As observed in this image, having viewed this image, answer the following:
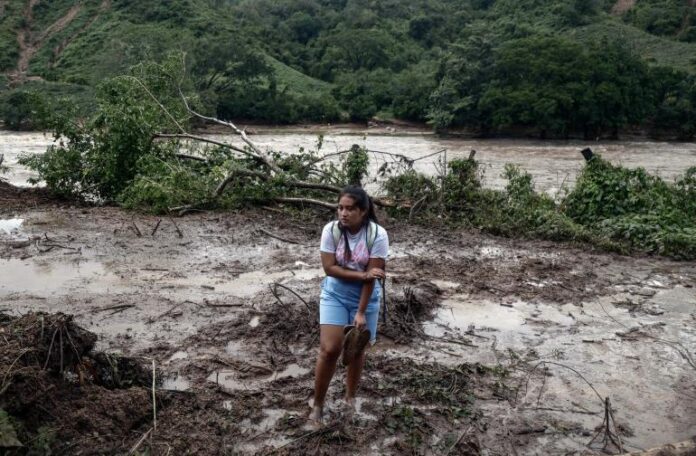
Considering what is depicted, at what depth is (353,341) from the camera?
3.92 m

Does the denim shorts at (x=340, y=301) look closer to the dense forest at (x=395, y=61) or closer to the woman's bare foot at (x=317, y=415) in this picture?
the woman's bare foot at (x=317, y=415)

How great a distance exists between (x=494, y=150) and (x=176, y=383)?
85.4ft

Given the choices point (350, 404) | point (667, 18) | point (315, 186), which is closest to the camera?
point (350, 404)

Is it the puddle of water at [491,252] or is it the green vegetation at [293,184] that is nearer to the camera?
the puddle of water at [491,252]

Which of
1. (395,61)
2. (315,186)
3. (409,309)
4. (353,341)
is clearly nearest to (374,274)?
(353,341)

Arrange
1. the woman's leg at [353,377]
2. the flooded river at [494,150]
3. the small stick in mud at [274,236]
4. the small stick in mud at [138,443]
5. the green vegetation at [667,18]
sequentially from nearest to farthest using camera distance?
1. the small stick in mud at [138,443]
2. the woman's leg at [353,377]
3. the small stick in mud at [274,236]
4. the flooded river at [494,150]
5. the green vegetation at [667,18]

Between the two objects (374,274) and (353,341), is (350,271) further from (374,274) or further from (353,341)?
(353,341)

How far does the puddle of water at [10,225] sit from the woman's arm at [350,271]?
22.1ft

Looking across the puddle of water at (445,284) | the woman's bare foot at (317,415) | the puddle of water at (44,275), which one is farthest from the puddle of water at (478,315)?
the puddle of water at (44,275)

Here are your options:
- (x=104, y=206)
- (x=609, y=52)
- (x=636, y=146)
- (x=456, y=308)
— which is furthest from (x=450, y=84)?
(x=456, y=308)

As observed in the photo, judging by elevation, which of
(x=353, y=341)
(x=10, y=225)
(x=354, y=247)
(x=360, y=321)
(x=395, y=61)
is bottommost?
(x=10, y=225)

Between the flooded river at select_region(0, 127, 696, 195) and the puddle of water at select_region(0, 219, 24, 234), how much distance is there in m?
7.48

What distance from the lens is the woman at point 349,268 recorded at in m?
3.91

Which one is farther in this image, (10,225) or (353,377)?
(10,225)
